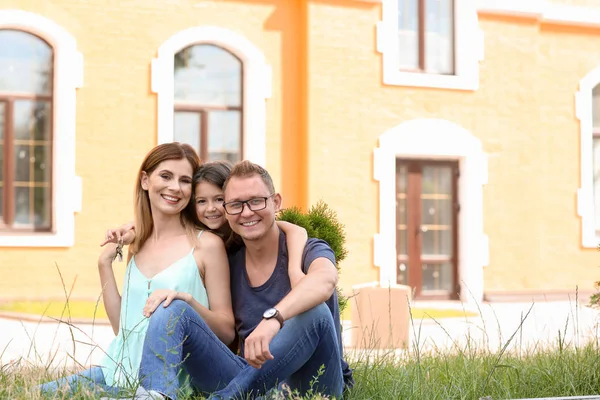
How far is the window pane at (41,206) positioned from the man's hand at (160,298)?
9.00 metres

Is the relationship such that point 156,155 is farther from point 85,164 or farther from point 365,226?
point 365,226

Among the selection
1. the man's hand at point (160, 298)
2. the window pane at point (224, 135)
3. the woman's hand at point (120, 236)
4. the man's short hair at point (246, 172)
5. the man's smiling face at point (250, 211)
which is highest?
the window pane at point (224, 135)

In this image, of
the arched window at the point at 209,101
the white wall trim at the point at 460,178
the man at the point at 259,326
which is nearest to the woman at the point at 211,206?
the man at the point at 259,326

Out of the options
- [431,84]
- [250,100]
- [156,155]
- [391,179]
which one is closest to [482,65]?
[431,84]

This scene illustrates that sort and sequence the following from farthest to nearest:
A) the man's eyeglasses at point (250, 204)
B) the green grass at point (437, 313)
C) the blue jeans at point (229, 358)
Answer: the green grass at point (437, 313), the man's eyeglasses at point (250, 204), the blue jeans at point (229, 358)

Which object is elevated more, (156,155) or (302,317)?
(156,155)

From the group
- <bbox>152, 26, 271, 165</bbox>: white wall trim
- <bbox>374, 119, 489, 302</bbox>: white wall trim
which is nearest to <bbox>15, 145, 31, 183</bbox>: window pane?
<bbox>152, 26, 271, 165</bbox>: white wall trim

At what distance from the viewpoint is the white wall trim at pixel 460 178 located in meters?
13.5

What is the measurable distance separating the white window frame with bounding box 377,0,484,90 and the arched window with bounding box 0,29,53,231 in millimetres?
4852

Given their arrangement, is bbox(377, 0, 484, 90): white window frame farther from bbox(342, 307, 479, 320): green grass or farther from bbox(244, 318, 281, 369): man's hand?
bbox(244, 318, 281, 369): man's hand

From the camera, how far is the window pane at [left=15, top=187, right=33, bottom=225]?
12.4 m

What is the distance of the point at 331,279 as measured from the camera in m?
3.91

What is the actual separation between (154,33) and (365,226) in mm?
4065

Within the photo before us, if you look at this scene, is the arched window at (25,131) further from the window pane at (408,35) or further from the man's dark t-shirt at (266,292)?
the man's dark t-shirt at (266,292)
